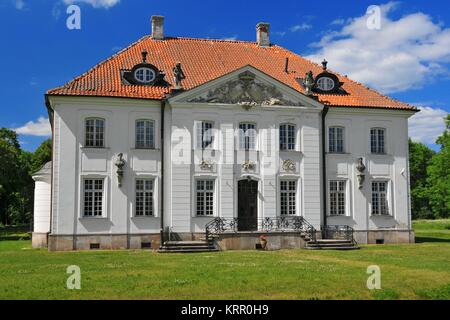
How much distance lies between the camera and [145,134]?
2714cm

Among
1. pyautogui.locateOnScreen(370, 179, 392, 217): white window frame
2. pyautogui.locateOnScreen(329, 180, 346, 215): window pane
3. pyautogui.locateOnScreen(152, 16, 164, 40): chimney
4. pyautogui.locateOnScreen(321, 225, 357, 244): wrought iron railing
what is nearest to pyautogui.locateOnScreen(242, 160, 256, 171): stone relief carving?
pyautogui.locateOnScreen(329, 180, 346, 215): window pane

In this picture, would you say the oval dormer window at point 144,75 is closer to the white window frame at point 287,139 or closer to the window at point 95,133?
the window at point 95,133

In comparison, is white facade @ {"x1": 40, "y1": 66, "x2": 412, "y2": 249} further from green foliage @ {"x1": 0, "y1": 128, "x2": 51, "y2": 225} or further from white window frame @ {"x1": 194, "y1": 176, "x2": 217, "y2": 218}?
green foliage @ {"x1": 0, "y1": 128, "x2": 51, "y2": 225}

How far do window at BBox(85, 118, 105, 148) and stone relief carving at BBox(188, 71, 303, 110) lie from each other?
4514 mm

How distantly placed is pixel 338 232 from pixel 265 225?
393cm

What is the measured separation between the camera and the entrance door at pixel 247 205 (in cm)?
2744

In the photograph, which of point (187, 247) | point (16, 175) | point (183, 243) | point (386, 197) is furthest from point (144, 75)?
point (16, 175)

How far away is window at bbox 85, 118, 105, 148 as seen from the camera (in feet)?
86.8

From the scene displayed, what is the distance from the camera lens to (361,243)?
94.8 feet

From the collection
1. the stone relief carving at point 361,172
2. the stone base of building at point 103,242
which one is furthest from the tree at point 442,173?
the stone base of building at point 103,242

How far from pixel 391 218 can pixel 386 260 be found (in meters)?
10.4

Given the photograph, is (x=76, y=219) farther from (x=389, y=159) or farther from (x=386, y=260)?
(x=389, y=159)

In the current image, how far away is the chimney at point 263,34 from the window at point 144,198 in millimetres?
12107
